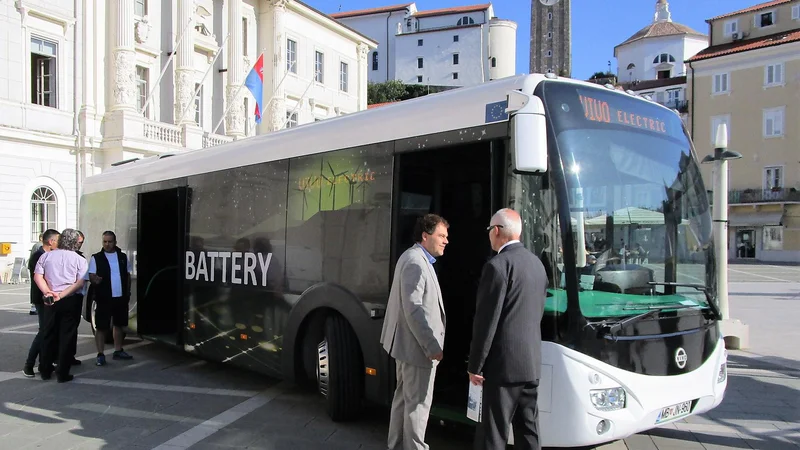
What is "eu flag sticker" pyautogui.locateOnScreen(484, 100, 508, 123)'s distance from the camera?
4449 mm

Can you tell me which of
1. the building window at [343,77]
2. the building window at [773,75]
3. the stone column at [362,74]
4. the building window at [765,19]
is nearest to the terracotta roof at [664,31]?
the building window at [765,19]

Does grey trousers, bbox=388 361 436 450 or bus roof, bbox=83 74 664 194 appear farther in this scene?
bus roof, bbox=83 74 664 194

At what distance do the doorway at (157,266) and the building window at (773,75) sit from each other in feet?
162

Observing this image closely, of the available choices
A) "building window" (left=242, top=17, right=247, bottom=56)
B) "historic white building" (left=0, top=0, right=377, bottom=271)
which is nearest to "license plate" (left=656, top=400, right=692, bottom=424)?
"historic white building" (left=0, top=0, right=377, bottom=271)

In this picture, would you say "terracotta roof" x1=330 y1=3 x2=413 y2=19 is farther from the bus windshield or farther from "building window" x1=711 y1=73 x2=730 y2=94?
the bus windshield

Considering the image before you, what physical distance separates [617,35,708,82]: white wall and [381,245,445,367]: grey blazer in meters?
82.9

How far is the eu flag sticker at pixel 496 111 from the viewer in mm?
4449

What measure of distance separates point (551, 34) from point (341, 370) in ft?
299

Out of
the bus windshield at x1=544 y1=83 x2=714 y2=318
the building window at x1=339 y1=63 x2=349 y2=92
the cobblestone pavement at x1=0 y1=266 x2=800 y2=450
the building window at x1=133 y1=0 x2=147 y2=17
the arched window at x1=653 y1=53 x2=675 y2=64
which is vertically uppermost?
the arched window at x1=653 y1=53 x2=675 y2=64

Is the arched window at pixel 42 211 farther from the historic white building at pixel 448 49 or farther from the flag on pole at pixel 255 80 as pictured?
the historic white building at pixel 448 49

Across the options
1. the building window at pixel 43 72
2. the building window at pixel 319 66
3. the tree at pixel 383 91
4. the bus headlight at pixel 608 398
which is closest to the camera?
the bus headlight at pixel 608 398

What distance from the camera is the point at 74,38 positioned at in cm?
2491

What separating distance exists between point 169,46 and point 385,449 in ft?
93.8

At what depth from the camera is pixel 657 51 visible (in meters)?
79.1
